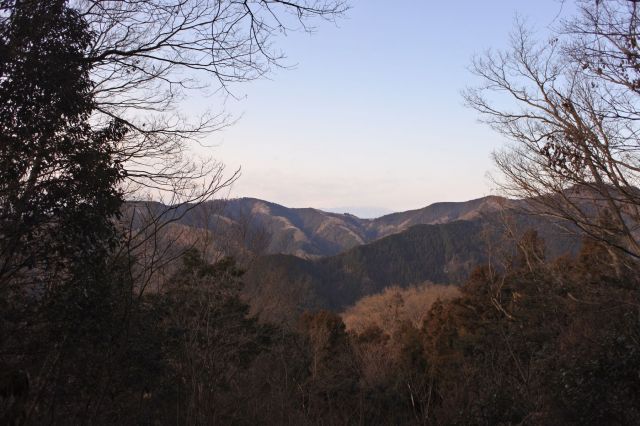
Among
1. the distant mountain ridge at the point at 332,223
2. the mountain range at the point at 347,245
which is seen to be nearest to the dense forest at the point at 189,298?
the mountain range at the point at 347,245

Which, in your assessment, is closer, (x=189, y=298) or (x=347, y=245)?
(x=189, y=298)

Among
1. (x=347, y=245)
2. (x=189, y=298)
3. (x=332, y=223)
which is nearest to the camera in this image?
(x=189, y=298)

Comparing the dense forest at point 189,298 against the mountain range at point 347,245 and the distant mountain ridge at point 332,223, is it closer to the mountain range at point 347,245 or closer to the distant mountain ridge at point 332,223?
the mountain range at point 347,245

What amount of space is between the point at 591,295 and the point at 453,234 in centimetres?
7913

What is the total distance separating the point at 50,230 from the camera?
4742mm

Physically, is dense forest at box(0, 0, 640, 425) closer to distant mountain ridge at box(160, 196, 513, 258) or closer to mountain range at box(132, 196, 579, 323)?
mountain range at box(132, 196, 579, 323)

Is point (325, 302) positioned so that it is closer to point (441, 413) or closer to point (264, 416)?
Answer: point (441, 413)

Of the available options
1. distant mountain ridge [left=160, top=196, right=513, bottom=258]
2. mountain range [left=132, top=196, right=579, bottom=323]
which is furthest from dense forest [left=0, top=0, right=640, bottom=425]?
distant mountain ridge [left=160, top=196, right=513, bottom=258]

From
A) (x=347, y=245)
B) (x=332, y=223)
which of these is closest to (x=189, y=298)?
(x=347, y=245)

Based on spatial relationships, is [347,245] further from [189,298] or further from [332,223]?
[189,298]

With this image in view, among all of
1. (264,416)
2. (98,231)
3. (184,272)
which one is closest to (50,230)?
(98,231)

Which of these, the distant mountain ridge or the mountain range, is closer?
the mountain range

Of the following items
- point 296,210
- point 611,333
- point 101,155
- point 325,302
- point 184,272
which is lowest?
point 325,302

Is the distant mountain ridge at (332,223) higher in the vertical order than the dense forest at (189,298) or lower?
higher
